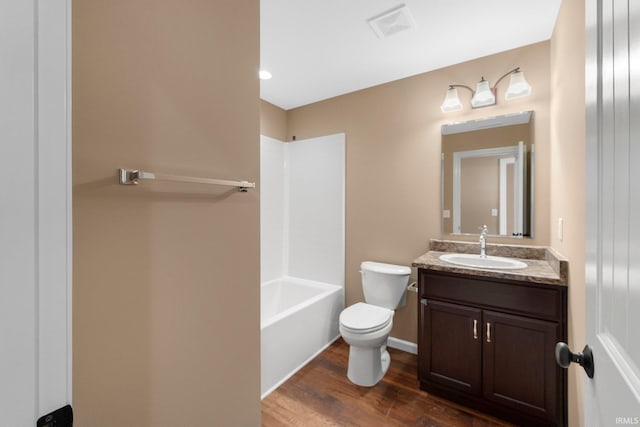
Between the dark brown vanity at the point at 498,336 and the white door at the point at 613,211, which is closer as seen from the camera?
the white door at the point at 613,211

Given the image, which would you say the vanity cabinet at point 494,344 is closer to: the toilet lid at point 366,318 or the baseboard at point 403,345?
the toilet lid at point 366,318

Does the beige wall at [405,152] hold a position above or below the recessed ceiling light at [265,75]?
below

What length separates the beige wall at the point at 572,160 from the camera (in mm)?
1214

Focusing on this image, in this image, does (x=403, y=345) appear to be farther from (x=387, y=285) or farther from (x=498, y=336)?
Answer: (x=498, y=336)

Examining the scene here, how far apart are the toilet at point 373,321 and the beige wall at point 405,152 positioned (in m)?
0.22

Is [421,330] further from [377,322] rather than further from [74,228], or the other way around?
[74,228]

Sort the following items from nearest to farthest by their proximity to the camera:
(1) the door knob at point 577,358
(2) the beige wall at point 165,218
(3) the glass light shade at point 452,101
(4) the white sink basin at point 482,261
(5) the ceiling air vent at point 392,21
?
1. (1) the door knob at point 577,358
2. (2) the beige wall at point 165,218
3. (5) the ceiling air vent at point 392,21
4. (4) the white sink basin at point 482,261
5. (3) the glass light shade at point 452,101

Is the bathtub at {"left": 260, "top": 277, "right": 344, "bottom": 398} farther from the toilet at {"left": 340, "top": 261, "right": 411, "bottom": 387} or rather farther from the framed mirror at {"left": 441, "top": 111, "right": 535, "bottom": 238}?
the framed mirror at {"left": 441, "top": 111, "right": 535, "bottom": 238}

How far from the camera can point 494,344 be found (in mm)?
1665

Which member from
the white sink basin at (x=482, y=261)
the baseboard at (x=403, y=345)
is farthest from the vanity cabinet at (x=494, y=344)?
the baseboard at (x=403, y=345)

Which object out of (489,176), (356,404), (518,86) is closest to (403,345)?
(356,404)

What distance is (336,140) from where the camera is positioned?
9.32 ft

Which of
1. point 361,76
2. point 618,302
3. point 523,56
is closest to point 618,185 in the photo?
point 618,302
